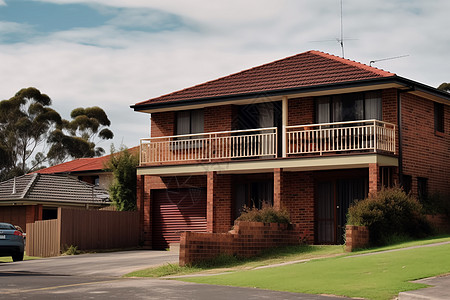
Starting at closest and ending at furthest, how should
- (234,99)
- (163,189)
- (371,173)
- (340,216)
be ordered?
(371,173) < (340,216) < (234,99) < (163,189)

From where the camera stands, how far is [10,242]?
24.1 m

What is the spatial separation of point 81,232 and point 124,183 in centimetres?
419

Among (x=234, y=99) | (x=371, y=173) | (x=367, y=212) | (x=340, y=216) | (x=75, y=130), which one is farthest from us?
(x=75, y=130)

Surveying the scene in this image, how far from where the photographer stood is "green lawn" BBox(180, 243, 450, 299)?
13211 mm

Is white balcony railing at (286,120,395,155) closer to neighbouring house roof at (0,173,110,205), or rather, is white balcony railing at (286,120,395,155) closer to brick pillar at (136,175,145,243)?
brick pillar at (136,175,145,243)

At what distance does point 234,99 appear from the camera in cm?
2747

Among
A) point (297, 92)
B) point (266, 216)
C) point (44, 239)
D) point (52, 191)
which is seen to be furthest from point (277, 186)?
point (52, 191)

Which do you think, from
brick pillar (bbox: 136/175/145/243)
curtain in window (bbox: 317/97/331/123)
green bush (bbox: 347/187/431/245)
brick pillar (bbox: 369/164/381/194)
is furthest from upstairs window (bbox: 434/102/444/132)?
brick pillar (bbox: 136/175/145/243)

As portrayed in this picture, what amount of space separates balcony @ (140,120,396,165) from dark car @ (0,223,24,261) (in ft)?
20.9

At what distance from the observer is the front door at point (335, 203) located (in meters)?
25.5

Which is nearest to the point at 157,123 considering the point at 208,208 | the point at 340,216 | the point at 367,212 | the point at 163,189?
the point at 163,189

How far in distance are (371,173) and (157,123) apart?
10.3 metres

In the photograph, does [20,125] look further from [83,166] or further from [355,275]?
[355,275]

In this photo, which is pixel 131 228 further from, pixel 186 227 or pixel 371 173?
pixel 371 173
